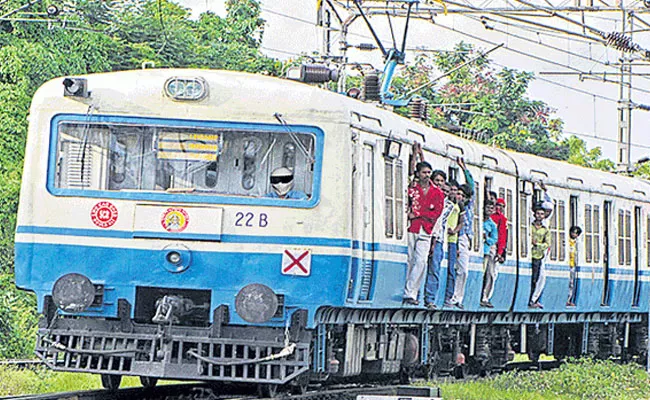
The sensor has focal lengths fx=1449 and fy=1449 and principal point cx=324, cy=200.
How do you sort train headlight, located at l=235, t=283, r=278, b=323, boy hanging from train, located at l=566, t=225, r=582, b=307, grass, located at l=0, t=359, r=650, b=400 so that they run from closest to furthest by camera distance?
1. train headlight, located at l=235, t=283, r=278, b=323
2. grass, located at l=0, t=359, r=650, b=400
3. boy hanging from train, located at l=566, t=225, r=582, b=307

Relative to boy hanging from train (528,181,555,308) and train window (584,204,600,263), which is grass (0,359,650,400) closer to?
boy hanging from train (528,181,555,308)

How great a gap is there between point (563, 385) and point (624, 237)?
5.14 meters

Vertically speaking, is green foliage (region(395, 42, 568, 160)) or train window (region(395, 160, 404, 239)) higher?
green foliage (region(395, 42, 568, 160))

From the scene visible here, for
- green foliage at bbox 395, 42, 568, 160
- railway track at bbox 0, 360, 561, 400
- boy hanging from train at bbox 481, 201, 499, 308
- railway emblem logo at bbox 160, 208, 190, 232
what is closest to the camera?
railway emblem logo at bbox 160, 208, 190, 232

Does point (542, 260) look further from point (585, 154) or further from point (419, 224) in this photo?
point (585, 154)

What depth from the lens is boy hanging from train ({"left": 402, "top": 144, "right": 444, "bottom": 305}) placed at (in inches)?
549

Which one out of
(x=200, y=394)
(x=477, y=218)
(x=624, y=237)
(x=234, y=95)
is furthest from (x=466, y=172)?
(x=624, y=237)

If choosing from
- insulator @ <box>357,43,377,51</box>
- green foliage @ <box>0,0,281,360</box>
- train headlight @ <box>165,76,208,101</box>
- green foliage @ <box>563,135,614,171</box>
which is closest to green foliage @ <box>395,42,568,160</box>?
green foliage @ <box>563,135,614,171</box>

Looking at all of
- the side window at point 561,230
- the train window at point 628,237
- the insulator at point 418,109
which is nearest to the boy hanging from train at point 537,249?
the side window at point 561,230

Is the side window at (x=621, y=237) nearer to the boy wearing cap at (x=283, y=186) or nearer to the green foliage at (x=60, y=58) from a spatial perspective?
the green foliage at (x=60, y=58)

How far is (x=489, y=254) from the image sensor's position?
16.9 metres

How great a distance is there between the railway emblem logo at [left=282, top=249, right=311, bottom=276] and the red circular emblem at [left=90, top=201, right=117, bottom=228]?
1414 millimetres

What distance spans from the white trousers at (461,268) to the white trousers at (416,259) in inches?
59.4

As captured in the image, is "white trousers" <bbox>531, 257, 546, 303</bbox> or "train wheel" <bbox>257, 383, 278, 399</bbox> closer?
"train wheel" <bbox>257, 383, 278, 399</bbox>
